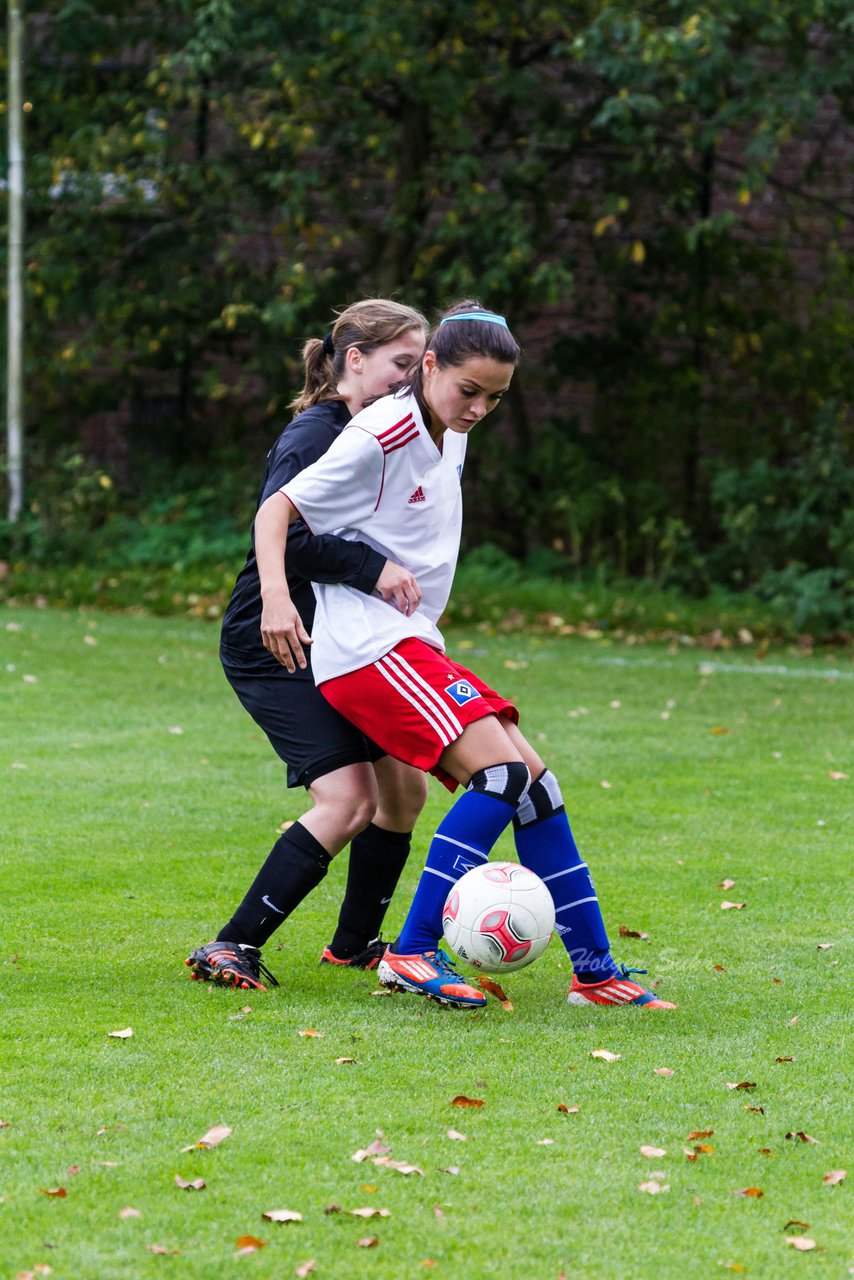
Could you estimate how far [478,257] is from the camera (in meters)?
16.1

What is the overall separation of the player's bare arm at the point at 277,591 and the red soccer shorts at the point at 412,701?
18 centimetres

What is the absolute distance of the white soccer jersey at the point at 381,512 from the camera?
169 inches

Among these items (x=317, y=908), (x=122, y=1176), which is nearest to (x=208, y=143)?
(x=317, y=908)

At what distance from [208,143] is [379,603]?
13956mm

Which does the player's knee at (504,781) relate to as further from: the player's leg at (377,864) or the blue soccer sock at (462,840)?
the player's leg at (377,864)

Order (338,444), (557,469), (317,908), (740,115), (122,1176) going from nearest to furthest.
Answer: (122,1176) < (338,444) < (317,908) < (740,115) < (557,469)

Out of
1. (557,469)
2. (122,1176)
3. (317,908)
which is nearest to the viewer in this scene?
(122,1176)

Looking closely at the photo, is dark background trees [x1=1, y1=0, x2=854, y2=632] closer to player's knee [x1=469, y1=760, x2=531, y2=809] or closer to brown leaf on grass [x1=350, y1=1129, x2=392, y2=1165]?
player's knee [x1=469, y1=760, x2=531, y2=809]

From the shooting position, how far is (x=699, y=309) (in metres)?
17.2

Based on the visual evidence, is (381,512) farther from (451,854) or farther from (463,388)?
(451,854)

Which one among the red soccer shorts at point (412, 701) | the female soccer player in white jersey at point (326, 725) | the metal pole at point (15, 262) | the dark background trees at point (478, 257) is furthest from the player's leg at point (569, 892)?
the metal pole at point (15, 262)

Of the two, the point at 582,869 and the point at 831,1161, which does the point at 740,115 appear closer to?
the point at 582,869

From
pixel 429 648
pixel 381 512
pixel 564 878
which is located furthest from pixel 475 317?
pixel 564 878

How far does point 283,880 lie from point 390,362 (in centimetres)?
146
